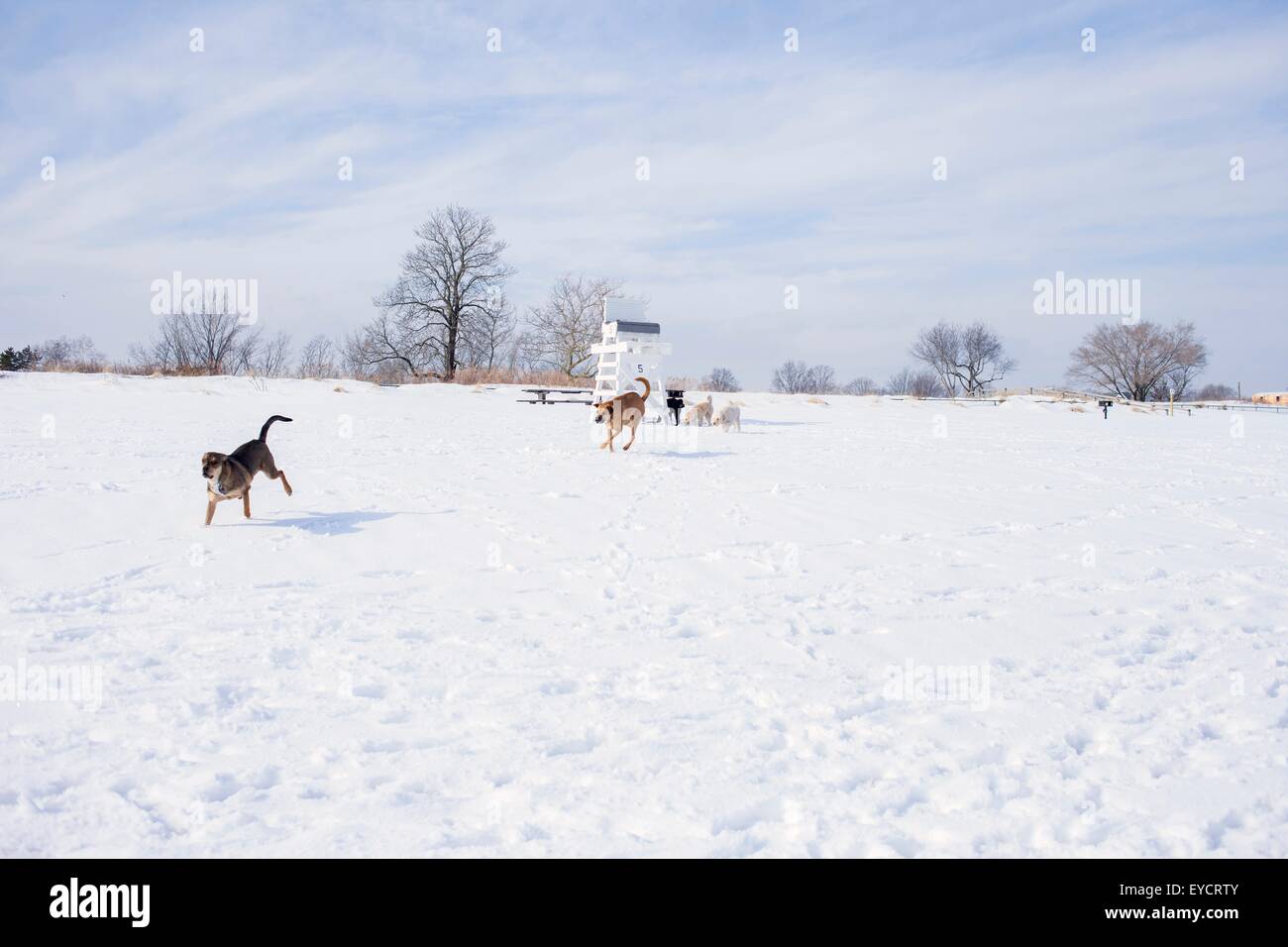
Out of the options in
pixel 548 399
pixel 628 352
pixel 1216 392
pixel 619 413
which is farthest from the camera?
pixel 1216 392

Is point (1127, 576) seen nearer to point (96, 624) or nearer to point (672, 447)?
point (96, 624)

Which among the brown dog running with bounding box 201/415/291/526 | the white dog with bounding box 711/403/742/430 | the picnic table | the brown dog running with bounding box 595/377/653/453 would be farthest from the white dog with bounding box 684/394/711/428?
the brown dog running with bounding box 201/415/291/526

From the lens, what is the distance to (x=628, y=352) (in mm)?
23391

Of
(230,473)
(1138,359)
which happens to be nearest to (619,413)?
(230,473)

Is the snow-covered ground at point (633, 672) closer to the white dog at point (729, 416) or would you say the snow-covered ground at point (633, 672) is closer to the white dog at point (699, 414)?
the white dog at point (729, 416)

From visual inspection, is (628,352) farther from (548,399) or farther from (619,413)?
(619,413)

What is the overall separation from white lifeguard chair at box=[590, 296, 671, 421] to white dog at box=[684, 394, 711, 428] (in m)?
2.63

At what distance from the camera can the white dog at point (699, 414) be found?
20062 mm

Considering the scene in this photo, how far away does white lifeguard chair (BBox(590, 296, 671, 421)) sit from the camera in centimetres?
2345

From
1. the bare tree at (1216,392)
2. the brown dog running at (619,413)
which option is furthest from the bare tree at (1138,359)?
the brown dog running at (619,413)

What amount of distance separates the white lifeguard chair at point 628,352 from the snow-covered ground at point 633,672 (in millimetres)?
14597

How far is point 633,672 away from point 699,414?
16601 mm

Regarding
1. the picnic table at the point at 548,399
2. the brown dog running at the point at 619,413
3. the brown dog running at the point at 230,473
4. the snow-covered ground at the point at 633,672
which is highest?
the picnic table at the point at 548,399

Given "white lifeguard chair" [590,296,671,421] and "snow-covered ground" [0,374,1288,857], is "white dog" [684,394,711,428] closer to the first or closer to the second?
"white lifeguard chair" [590,296,671,421]
